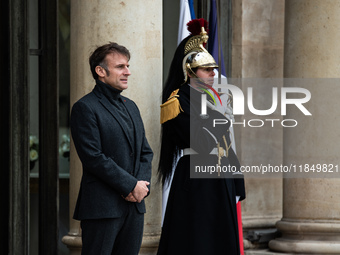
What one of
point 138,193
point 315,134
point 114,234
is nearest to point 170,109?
point 138,193

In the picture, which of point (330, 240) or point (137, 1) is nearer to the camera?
point (137, 1)

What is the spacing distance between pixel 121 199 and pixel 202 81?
1738 millimetres

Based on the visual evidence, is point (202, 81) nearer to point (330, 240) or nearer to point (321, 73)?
point (321, 73)

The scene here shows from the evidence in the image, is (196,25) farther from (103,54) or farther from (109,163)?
(109,163)

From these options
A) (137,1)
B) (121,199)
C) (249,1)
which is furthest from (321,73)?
(121,199)

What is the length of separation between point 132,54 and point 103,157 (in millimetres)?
1579

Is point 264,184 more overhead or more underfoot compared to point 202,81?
more underfoot

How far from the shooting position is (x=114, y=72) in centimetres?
534

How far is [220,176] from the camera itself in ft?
21.6

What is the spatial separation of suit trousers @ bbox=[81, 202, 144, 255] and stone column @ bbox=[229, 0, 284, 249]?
Result: 3.64 meters

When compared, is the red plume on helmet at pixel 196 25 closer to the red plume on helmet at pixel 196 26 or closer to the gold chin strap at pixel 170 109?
the red plume on helmet at pixel 196 26

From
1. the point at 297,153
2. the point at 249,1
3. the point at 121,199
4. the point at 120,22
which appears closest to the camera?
the point at 121,199

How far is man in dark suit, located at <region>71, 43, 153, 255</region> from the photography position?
16.8ft

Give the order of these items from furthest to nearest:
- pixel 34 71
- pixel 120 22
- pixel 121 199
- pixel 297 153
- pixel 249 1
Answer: pixel 249 1 → pixel 297 153 → pixel 34 71 → pixel 120 22 → pixel 121 199
